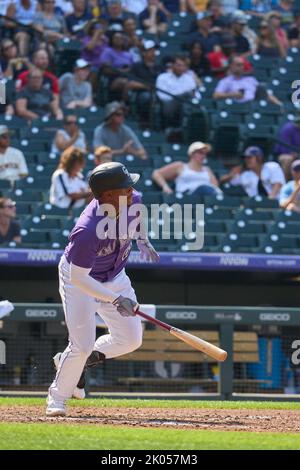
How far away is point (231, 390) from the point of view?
1133 cm

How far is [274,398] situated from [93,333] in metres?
4.04

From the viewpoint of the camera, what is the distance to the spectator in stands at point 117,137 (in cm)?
1466

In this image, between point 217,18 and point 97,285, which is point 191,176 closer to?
point 217,18

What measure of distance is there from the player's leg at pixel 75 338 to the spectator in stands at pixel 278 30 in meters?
→ 10.7

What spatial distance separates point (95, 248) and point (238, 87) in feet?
31.0

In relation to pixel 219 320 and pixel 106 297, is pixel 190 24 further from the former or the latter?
pixel 106 297

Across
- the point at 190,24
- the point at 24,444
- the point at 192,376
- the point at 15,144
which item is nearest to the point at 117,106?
the point at 15,144

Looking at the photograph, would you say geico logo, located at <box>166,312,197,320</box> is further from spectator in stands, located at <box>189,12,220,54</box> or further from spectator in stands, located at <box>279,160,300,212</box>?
spectator in stands, located at <box>189,12,220,54</box>

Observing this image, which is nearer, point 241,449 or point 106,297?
point 241,449

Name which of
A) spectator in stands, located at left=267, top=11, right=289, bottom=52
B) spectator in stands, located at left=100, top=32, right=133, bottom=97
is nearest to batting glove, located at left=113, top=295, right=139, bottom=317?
spectator in stands, located at left=100, top=32, right=133, bottom=97

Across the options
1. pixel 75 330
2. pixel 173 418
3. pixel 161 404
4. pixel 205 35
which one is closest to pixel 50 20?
pixel 205 35

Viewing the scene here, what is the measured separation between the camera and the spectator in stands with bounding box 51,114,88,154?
14.5 metres

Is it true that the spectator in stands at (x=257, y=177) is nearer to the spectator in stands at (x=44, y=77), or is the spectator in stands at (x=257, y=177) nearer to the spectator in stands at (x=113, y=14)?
the spectator in stands at (x=44, y=77)
